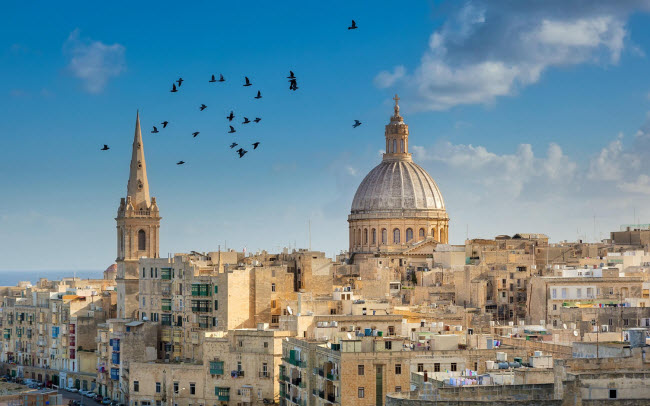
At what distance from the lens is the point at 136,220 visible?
79.1 m

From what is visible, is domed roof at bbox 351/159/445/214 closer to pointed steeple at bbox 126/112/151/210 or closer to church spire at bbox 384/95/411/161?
church spire at bbox 384/95/411/161

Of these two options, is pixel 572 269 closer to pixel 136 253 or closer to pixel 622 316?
pixel 622 316

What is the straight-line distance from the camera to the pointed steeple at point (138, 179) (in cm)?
7975

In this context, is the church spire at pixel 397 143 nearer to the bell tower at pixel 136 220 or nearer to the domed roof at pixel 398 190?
the domed roof at pixel 398 190

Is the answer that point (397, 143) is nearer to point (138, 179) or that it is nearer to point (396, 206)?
point (396, 206)

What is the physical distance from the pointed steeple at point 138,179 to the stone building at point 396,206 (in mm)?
19003

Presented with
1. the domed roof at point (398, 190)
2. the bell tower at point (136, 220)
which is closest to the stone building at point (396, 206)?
the domed roof at point (398, 190)

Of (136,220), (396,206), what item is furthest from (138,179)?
(396,206)

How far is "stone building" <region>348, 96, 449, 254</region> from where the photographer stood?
3750 inches

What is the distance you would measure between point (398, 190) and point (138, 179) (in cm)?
2236

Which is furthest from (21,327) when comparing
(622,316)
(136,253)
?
(622,316)

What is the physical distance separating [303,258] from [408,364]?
26427 mm

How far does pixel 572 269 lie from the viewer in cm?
6725

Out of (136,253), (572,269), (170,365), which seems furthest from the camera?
(136,253)
